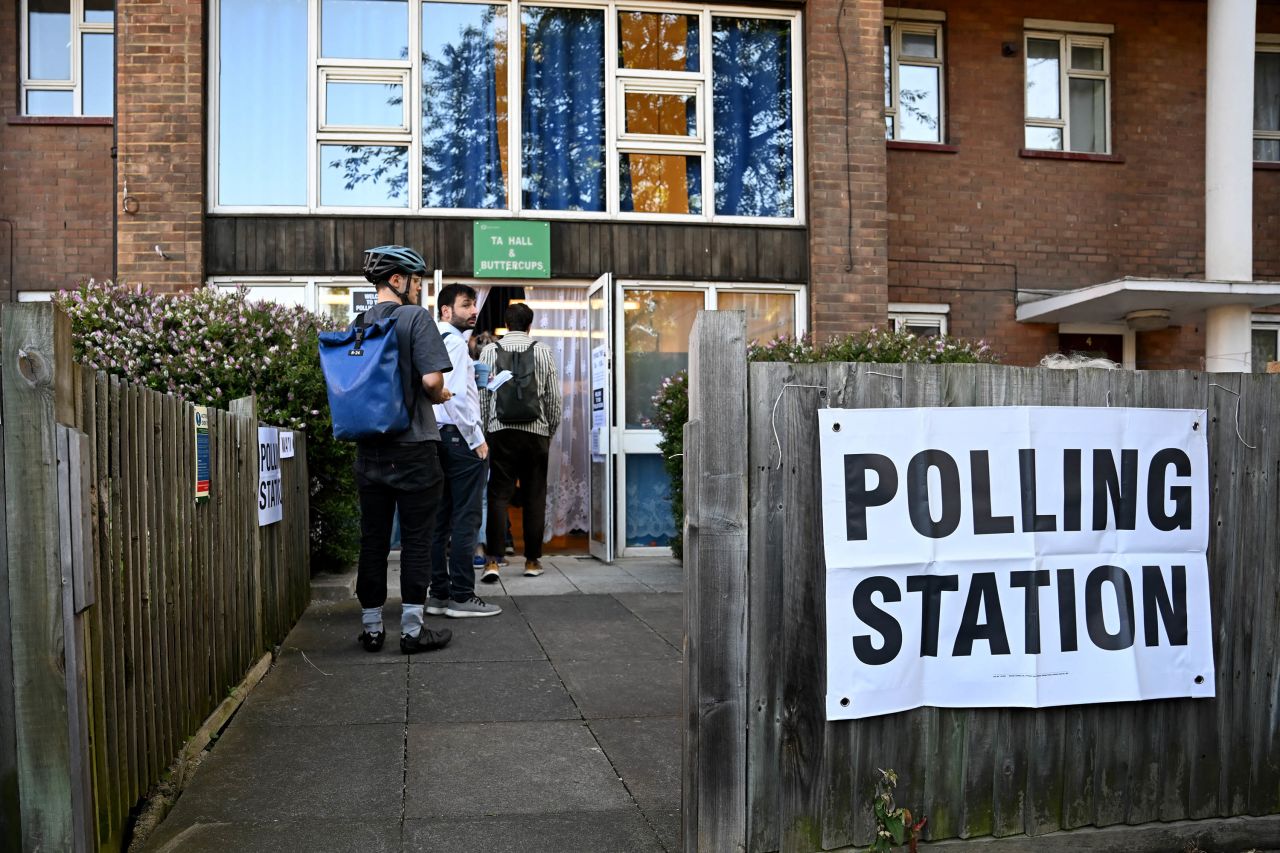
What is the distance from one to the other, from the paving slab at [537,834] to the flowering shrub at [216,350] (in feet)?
14.6

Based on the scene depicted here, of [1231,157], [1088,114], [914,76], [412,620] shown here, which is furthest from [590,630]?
[1088,114]

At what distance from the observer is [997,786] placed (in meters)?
3.46

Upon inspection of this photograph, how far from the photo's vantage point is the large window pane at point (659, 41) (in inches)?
440

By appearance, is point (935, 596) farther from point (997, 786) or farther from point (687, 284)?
point (687, 284)

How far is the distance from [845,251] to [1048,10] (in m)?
4.21

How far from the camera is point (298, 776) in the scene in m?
4.18

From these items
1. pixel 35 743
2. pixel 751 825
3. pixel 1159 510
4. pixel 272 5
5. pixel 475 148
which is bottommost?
pixel 751 825

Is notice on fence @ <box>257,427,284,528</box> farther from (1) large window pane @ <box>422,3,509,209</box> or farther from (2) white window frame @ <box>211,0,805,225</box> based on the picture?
(1) large window pane @ <box>422,3,509,209</box>

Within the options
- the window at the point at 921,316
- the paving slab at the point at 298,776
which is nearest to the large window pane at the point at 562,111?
the window at the point at 921,316

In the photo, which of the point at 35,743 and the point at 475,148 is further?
the point at 475,148

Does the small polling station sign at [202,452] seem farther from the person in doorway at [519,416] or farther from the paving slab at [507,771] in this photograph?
the person in doorway at [519,416]

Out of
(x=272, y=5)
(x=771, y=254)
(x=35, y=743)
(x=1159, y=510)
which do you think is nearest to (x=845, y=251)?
(x=771, y=254)

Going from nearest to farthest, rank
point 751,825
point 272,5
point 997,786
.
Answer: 1. point 751,825
2. point 997,786
3. point 272,5

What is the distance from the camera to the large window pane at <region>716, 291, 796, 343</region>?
37.2 ft
